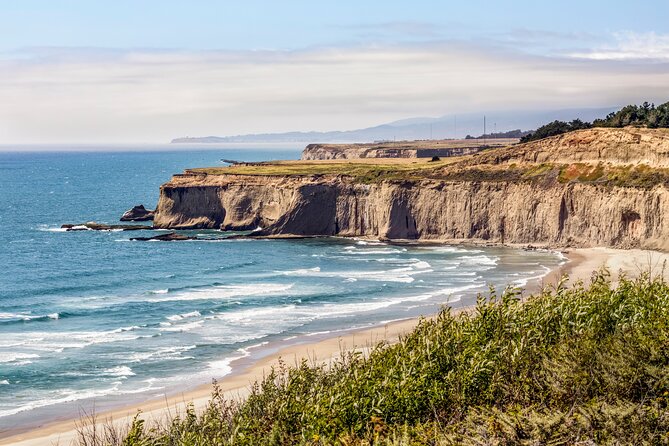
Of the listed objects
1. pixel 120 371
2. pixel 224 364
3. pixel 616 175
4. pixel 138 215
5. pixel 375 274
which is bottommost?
pixel 224 364

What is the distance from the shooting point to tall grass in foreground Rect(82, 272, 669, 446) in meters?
25.6

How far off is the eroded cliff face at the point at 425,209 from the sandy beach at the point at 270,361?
6560 mm

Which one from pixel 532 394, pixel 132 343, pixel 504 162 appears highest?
pixel 504 162

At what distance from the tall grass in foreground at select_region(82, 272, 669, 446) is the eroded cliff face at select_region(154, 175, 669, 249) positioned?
5906 cm

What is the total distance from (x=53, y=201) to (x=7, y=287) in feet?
327

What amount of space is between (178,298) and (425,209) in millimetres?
43424

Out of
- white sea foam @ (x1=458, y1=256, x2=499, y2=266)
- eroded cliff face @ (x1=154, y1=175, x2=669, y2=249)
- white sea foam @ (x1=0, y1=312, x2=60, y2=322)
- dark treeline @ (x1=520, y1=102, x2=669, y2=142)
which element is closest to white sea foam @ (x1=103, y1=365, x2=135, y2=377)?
white sea foam @ (x1=0, y1=312, x2=60, y2=322)

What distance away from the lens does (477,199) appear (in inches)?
4213

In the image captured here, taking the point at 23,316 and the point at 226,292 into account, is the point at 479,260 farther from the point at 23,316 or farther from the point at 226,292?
the point at 23,316

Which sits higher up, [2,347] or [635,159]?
[635,159]

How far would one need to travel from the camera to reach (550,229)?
10188 centimetres

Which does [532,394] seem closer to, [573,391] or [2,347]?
[573,391]

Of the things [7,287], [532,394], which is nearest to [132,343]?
[7,287]

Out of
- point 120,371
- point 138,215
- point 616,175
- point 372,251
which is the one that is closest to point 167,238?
point 138,215
